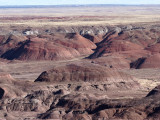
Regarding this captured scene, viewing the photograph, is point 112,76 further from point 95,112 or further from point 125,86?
point 95,112

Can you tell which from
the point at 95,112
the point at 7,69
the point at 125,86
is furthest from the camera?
the point at 7,69

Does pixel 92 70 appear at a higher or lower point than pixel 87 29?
higher

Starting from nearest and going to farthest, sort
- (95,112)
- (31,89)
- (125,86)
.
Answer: (95,112) < (31,89) < (125,86)

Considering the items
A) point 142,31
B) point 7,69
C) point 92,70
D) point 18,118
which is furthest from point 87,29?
point 18,118

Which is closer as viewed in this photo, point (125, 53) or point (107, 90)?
point (107, 90)

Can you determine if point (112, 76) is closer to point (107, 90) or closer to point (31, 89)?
point (107, 90)

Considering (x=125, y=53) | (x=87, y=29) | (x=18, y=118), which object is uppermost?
(x=18, y=118)
